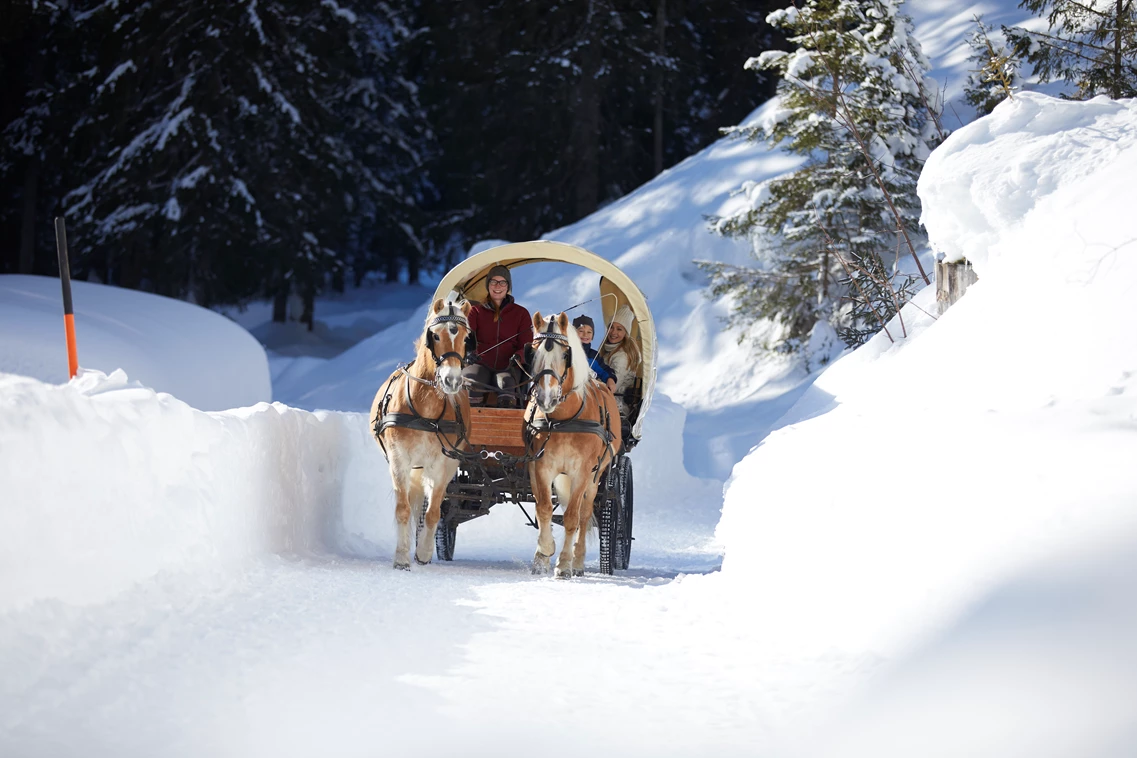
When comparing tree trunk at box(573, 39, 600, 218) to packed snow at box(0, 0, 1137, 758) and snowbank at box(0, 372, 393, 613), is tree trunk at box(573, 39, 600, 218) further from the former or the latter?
snowbank at box(0, 372, 393, 613)

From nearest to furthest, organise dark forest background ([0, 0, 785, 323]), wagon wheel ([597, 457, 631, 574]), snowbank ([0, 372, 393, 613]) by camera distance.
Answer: snowbank ([0, 372, 393, 613])
wagon wheel ([597, 457, 631, 574])
dark forest background ([0, 0, 785, 323])

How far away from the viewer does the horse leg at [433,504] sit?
799cm

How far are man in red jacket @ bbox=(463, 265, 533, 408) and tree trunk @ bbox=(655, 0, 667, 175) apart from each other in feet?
69.9

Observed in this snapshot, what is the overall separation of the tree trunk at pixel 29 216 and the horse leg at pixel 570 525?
87.9 ft

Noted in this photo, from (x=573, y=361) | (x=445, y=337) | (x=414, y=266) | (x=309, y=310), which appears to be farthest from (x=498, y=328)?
(x=414, y=266)

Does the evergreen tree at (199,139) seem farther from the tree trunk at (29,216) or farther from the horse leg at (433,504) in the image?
the horse leg at (433,504)

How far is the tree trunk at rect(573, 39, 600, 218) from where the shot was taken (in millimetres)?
29219

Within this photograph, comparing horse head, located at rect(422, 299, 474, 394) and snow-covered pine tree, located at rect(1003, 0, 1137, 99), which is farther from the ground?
snow-covered pine tree, located at rect(1003, 0, 1137, 99)

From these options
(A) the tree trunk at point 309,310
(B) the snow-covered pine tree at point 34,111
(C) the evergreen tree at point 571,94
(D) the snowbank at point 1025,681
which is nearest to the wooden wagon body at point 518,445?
(D) the snowbank at point 1025,681

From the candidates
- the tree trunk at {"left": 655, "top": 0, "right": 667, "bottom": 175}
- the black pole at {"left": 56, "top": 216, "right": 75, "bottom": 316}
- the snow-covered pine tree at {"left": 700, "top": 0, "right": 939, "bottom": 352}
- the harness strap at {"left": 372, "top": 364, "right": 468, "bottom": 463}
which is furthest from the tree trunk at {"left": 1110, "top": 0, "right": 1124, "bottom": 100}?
the tree trunk at {"left": 655, "top": 0, "right": 667, "bottom": 175}

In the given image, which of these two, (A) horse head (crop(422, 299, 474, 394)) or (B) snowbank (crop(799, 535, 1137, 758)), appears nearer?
(B) snowbank (crop(799, 535, 1137, 758))

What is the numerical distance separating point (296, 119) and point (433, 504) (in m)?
22.8

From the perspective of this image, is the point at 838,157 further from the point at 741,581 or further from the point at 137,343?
the point at 741,581

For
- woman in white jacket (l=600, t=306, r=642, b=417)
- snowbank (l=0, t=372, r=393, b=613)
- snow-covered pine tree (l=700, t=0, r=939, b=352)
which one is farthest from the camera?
snow-covered pine tree (l=700, t=0, r=939, b=352)
